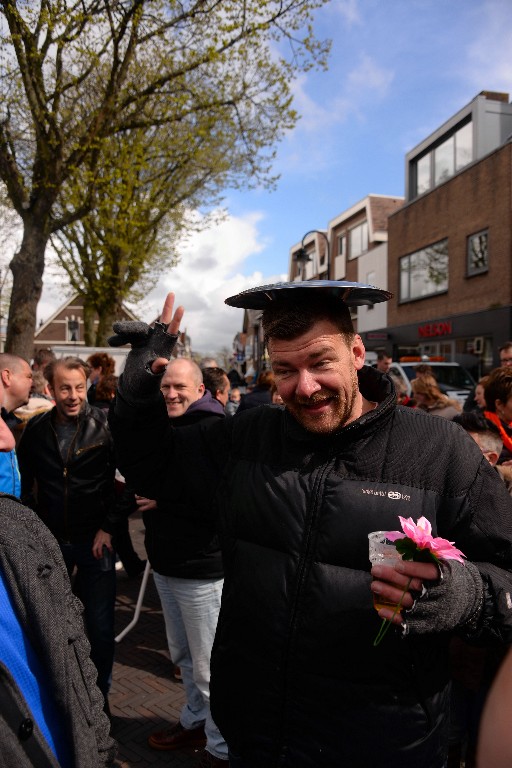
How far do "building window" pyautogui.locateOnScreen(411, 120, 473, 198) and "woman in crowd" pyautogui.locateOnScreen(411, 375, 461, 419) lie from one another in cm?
1591

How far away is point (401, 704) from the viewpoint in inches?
59.2

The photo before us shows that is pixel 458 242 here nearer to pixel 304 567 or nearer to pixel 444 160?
pixel 444 160

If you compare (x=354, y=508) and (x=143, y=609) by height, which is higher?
(x=354, y=508)

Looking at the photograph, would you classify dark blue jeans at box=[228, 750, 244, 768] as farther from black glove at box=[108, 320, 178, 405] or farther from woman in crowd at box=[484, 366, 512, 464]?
woman in crowd at box=[484, 366, 512, 464]

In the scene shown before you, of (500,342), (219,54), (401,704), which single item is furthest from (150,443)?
(500,342)

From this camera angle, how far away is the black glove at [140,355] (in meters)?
1.75

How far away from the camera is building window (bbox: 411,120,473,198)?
19.1 metres

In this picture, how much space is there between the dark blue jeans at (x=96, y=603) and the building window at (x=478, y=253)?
16.8 m

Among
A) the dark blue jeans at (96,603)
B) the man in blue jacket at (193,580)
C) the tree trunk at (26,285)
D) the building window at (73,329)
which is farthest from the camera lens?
the building window at (73,329)

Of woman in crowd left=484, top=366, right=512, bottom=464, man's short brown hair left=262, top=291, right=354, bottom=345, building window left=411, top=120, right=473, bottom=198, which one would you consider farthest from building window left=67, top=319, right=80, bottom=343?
man's short brown hair left=262, top=291, right=354, bottom=345

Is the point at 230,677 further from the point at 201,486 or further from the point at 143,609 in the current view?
the point at 143,609

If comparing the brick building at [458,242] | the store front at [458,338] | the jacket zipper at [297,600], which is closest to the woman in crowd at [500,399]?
the jacket zipper at [297,600]

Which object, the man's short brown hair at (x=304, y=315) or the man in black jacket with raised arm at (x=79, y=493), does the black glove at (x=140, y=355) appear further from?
the man in black jacket with raised arm at (x=79, y=493)

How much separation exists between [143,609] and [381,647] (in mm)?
3925
